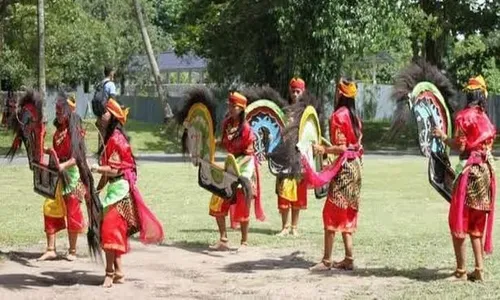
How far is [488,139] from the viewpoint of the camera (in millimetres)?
8914

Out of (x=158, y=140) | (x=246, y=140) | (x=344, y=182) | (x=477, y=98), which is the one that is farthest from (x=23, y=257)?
(x=158, y=140)

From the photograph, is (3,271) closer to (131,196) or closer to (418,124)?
(131,196)

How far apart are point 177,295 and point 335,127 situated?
241 centimetres

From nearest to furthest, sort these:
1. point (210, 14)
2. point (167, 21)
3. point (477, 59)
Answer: point (210, 14) → point (477, 59) → point (167, 21)

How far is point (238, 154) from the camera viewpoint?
11.3 m

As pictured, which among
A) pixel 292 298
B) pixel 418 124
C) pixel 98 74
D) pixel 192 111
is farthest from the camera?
pixel 98 74

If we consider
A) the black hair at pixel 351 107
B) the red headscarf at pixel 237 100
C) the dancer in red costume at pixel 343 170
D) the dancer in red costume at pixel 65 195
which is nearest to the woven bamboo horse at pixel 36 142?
the dancer in red costume at pixel 65 195

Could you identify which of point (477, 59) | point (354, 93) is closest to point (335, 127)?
point (354, 93)

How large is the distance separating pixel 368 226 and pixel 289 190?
153cm

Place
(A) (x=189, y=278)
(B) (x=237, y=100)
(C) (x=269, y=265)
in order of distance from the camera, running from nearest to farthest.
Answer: (A) (x=189, y=278)
(C) (x=269, y=265)
(B) (x=237, y=100)

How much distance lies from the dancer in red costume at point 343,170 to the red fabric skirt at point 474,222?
1.13m

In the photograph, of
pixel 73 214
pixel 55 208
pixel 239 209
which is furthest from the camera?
pixel 239 209

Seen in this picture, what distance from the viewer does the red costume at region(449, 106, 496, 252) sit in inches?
349

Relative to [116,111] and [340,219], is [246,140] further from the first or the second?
[116,111]
